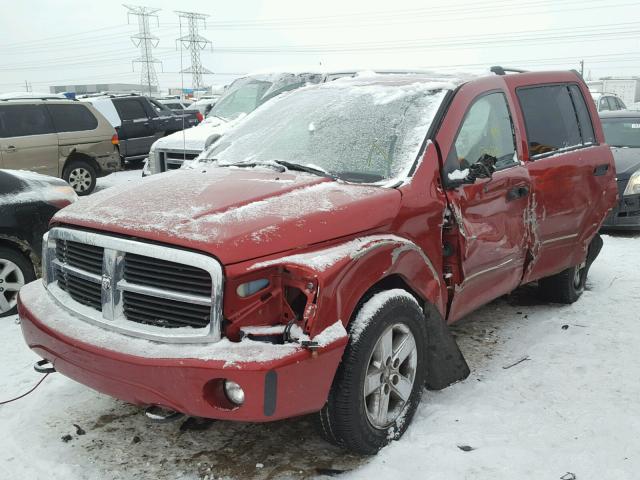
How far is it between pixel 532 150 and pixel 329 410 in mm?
2486

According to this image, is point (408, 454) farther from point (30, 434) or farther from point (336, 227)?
point (30, 434)

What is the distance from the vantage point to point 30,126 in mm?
11141

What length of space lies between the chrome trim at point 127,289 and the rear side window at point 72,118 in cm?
920

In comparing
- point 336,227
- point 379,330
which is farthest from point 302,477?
point 336,227

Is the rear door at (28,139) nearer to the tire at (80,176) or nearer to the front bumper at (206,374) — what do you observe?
the tire at (80,176)

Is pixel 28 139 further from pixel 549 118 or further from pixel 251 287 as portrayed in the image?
pixel 251 287

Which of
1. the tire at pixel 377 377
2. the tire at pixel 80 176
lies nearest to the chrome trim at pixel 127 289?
the tire at pixel 377 377

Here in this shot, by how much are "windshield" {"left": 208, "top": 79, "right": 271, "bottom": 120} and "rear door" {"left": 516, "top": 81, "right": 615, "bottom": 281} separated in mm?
5612

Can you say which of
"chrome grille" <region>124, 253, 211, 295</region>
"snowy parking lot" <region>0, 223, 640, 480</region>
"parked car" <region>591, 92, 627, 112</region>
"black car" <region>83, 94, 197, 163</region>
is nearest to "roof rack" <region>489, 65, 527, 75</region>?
"snowy parking lot" <region>0, 223, 640, 480</region>

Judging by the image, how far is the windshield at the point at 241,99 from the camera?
9766mm

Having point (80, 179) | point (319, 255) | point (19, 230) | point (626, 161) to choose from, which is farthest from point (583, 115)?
point (80, 179)

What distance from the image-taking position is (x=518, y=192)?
13.5ft

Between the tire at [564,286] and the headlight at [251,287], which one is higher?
the headlight at [251,287]

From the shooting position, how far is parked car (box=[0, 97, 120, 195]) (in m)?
10.9
